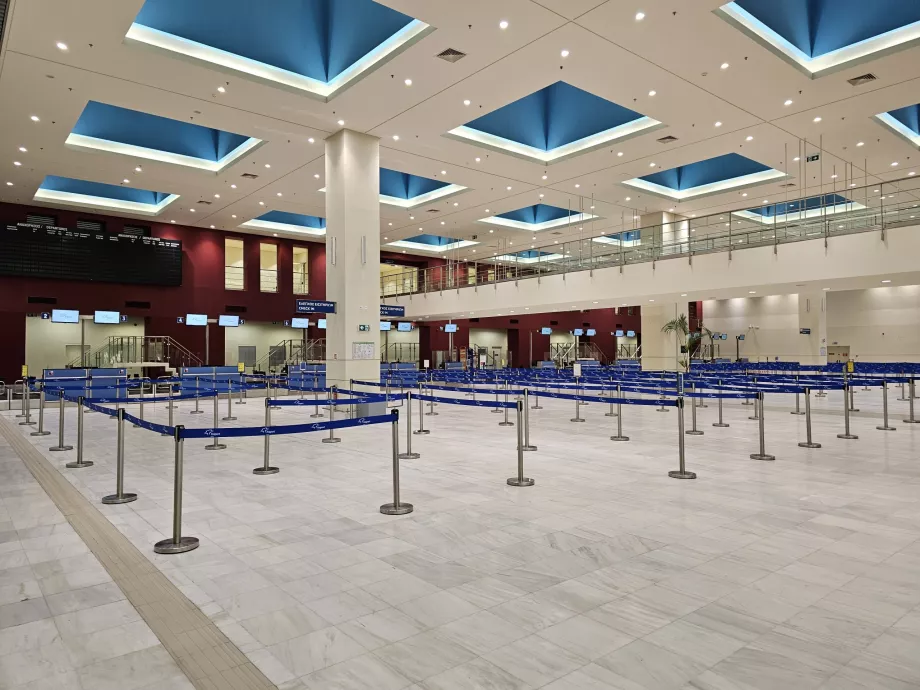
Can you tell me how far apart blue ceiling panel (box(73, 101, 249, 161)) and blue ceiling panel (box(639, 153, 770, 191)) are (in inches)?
631

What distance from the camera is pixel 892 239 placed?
16.2 metres

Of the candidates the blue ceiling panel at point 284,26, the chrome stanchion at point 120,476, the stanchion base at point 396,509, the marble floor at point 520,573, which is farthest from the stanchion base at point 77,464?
the blue ceiling panel at point 284,26

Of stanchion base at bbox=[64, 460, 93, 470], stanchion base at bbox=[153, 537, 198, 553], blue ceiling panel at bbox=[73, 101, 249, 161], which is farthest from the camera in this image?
blue ceiling panel at bbox=[73, 101, 249, 161]

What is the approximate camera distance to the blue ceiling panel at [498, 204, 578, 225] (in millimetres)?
31203

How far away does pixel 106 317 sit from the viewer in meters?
26.5

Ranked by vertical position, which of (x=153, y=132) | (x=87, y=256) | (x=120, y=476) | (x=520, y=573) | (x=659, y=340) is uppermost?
(x=153, y=132)

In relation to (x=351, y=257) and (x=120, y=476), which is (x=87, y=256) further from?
(x=120, y=476)

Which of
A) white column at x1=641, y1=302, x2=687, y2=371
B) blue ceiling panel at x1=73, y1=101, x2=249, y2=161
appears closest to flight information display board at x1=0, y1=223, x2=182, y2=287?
blue ceiling panel at x1=73, y1=101, x2=249, y2=161

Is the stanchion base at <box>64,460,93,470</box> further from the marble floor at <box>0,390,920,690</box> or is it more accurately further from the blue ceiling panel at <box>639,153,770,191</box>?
the blue ceiling panel at <box>639,153,770,191</box>

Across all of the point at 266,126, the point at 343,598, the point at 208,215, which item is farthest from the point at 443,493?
the point at 208,215

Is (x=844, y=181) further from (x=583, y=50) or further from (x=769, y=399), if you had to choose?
(x=583, y=50)

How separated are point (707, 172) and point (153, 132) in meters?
20.9

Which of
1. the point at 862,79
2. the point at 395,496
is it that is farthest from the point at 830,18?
the point at 395,496

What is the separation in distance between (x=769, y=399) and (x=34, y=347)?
31.6 meters
